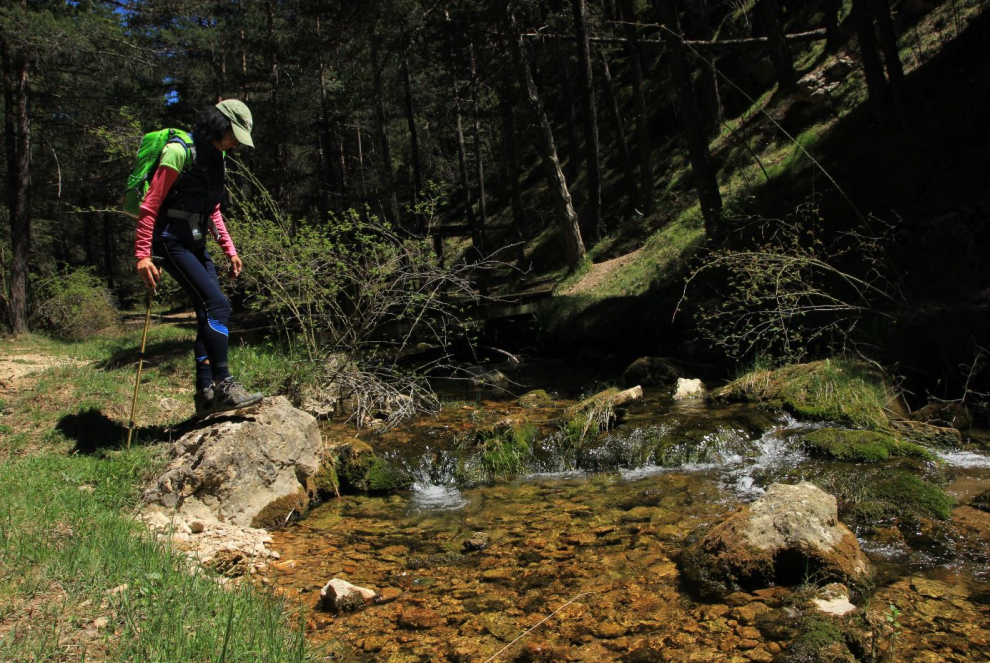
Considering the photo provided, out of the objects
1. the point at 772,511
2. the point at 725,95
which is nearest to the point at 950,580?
the point at 772,511

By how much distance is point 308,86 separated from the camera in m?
27.4

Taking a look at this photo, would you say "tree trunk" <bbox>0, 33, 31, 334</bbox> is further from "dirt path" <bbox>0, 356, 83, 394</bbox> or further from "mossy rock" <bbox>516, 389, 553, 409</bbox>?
"mossy rock" <bbox>516, 389, 553, 409</bbox>

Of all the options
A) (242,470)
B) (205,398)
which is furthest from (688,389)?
(205,398)

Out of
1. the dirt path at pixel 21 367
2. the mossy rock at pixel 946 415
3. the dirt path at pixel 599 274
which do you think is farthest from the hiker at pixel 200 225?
the dirt path at pixel 599 274

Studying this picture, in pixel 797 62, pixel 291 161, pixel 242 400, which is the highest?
pixel 291 161

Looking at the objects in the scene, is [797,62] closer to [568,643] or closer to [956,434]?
[956,434]

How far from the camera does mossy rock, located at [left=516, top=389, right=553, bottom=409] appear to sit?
8836 mm

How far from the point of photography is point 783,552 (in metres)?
3.98

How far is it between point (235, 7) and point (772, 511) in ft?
97.7

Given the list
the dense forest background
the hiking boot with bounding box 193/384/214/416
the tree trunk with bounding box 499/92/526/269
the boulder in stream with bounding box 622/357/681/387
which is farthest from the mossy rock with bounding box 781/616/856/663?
the tree trunk with bounding box 499/92/526/269

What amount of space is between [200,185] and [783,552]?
4.66 metres

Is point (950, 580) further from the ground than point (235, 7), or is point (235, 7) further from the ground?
point (235, 7)

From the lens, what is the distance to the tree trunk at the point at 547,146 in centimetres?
1616

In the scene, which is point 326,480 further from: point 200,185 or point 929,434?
point 929,434
